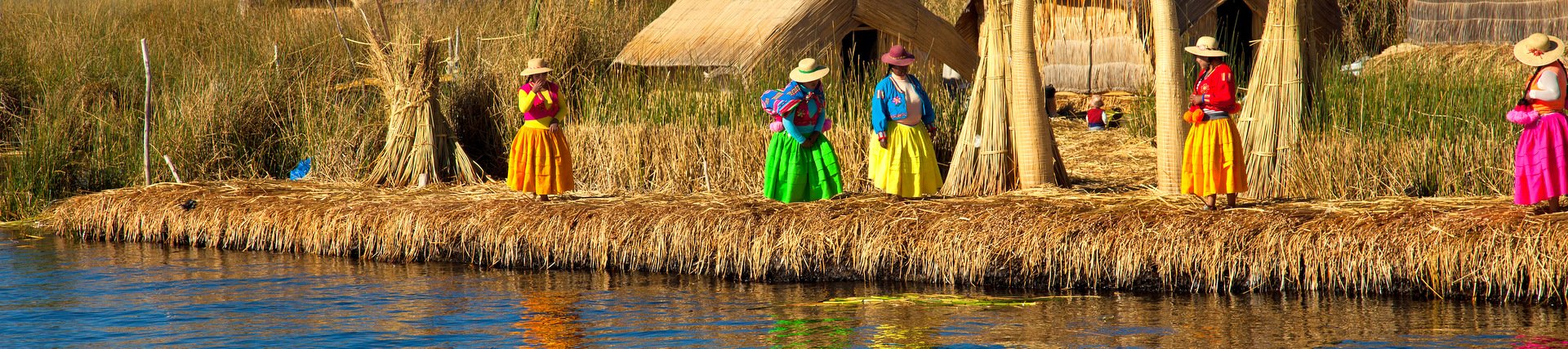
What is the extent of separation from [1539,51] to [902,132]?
10.7 ft

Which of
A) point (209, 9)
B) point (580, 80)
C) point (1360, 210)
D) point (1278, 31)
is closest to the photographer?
point (1360, 210)

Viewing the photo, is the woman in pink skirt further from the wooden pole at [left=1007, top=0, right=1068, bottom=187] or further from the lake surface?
the wooden pole at [left=1007, top=0, right=1068, bottom=187]

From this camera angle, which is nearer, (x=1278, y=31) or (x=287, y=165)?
(x=1278, y=31)

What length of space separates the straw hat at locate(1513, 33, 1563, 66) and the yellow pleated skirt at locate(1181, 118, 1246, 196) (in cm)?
141

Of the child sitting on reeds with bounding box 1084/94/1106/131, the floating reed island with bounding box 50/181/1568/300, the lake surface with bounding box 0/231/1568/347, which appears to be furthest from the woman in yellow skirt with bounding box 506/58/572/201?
the child sitting on reeds with bounding box 1084/94/1106/131

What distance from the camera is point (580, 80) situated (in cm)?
1174

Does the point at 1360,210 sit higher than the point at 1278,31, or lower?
lower

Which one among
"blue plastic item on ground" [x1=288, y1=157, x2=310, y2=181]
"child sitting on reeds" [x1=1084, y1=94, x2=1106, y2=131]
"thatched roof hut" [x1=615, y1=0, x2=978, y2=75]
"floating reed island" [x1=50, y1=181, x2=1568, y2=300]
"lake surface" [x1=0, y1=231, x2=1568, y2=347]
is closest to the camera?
"lake surface" [x1=0, y1=231, x2=1568, y2=347]

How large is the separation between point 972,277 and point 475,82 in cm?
542

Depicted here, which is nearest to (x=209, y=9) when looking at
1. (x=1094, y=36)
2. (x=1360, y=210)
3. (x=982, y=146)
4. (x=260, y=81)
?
(x=260, y=81)

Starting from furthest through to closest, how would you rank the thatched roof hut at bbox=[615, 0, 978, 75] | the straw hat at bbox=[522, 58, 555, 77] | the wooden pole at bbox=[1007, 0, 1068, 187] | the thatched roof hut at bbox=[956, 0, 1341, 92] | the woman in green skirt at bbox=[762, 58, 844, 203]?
1. the thatched roof hut at bbox=[956, 0, 1341, 92]
2. the thatched roof hut at bbox=[615, 0, 978, 75]
3. the straw hat at bbox=[522, 58, 555, 77]
4. the wooden pole at bbox=[1007, 0, 1068, 187]
5. the woman in green skirt at bbox=[762, 58, 844, 203]

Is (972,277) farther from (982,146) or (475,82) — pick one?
(475,82)

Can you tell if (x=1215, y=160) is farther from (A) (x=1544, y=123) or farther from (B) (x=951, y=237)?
(A) (x=1544, y=123)

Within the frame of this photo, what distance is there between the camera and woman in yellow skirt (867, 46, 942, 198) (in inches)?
331
